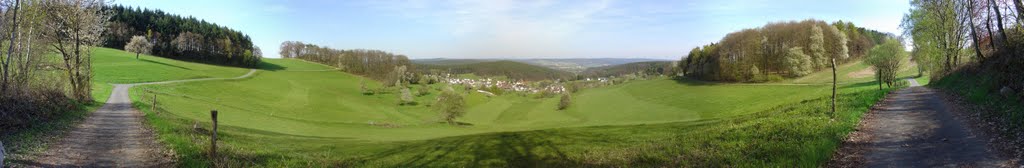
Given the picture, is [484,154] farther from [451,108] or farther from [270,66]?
[270,66]

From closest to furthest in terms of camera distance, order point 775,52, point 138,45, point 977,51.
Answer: point 977,51 < point 775,52 < point 138,45

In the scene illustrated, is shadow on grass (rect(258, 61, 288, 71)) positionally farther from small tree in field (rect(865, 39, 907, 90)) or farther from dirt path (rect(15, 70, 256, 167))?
small tree in field (rect(865, 39, 907, 90))

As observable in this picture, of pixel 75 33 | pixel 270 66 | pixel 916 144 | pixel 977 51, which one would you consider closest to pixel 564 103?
pixel 977 51

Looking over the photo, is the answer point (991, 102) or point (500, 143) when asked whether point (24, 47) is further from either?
point (991, 102)

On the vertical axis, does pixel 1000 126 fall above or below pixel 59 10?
below

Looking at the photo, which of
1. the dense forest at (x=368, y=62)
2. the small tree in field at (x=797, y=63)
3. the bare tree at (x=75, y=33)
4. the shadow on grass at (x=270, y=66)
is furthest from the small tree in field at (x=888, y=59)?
the shadow on grass at (x=270, y=66)

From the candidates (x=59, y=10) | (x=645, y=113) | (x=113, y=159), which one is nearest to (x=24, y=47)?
(x=59, y=10)
